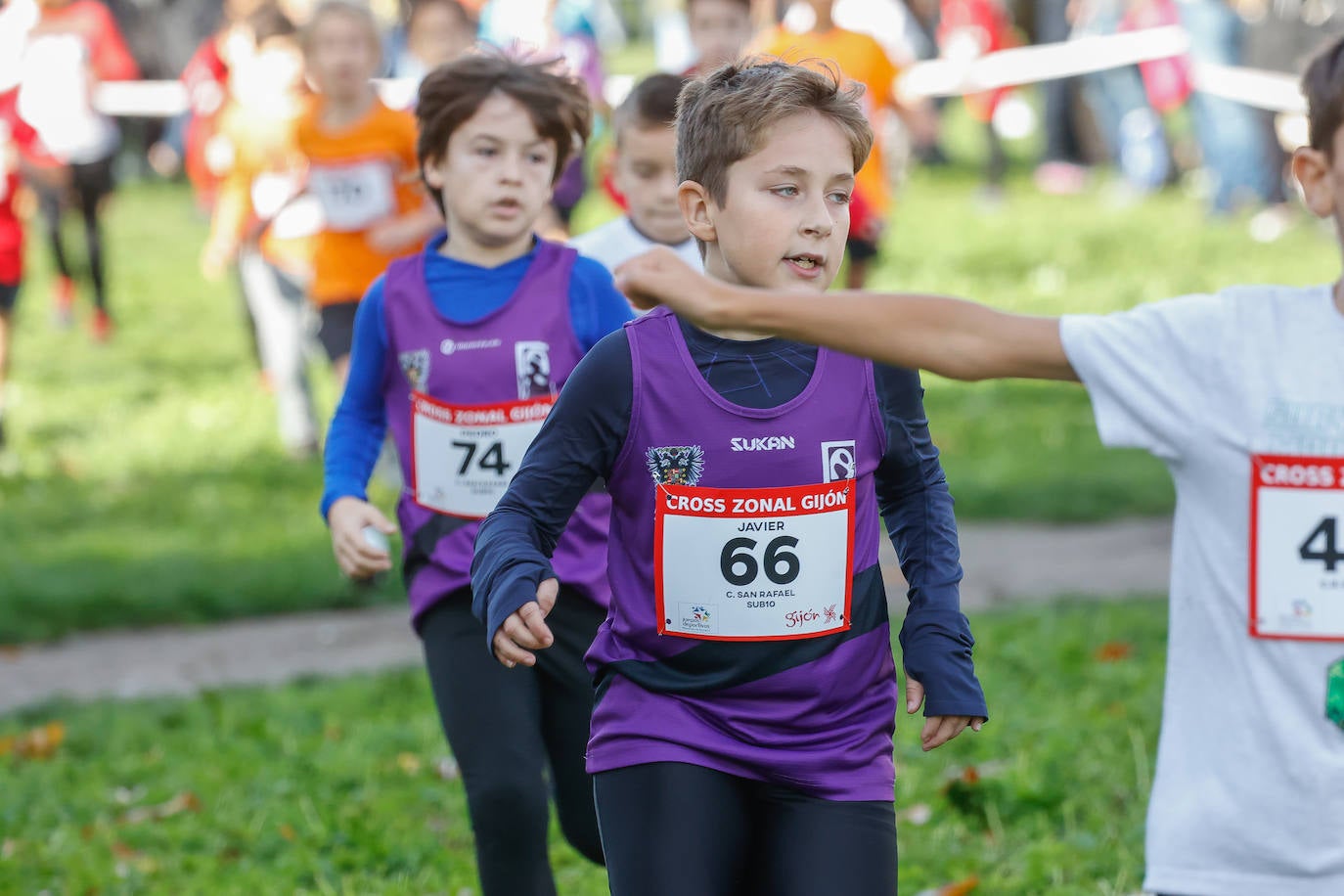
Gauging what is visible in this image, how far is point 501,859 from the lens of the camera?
360 cm

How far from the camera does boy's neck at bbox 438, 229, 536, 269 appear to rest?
412 cm

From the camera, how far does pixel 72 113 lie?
1196 centimetres

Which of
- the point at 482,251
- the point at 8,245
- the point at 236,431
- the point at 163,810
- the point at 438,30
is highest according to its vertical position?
the point at 438,30

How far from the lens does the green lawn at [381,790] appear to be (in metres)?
4.67

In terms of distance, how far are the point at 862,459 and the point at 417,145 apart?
1.87 meters

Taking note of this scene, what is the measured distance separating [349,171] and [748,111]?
15.0 feet

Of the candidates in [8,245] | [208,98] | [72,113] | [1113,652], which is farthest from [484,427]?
[72,113]

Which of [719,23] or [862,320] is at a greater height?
[719,23]

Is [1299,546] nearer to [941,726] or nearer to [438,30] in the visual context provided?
[941,726]

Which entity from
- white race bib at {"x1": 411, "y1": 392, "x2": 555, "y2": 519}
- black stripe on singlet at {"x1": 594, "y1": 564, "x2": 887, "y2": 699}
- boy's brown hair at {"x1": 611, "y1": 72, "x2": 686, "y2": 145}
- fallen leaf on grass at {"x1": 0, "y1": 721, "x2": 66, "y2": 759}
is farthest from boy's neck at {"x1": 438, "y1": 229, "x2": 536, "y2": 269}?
fallen leaf on grass at {"x1": 0, "y1": 721, "x2": 66, "y2": 759}

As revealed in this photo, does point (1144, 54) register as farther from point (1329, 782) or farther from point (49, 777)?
point (1329, 782)

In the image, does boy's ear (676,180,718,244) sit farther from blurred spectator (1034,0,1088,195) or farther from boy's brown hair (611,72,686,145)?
blurred spectator (1034,0,1088,195)

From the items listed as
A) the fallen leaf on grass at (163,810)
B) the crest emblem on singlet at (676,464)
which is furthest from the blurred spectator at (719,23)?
the crest emblem on singlet at (676,464)

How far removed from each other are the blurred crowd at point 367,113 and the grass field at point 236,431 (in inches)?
18.5
